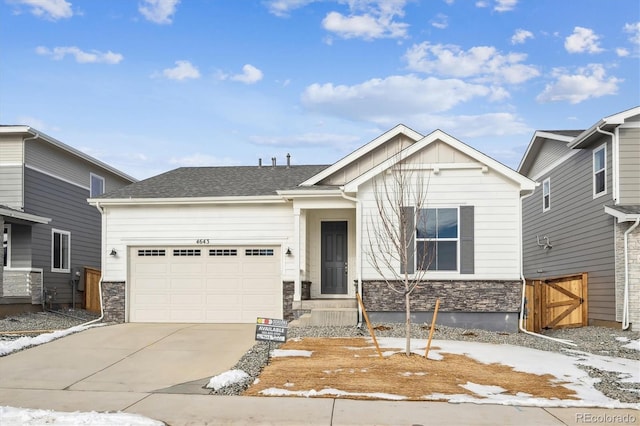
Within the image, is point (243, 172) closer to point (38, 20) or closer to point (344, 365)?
point (38, 20)

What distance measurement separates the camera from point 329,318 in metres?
14.7

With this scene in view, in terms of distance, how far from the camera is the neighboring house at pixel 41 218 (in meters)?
19.6

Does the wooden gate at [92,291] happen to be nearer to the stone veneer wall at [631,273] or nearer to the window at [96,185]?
the window at [96,185]

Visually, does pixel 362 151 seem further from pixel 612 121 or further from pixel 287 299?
pixel 612 121

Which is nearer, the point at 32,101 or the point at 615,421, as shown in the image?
the point at 615,421

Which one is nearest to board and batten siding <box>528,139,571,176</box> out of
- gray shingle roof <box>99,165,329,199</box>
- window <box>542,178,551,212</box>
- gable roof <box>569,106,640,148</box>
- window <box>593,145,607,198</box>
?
window <box>542,178,551,212</box>

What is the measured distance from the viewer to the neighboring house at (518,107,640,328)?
608 inches

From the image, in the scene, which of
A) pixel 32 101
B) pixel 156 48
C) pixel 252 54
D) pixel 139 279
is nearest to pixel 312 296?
pixel 139 279

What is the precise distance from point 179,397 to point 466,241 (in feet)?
28.6

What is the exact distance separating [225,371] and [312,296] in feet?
23.7

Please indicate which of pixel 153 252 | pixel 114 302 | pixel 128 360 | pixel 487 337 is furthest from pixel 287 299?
pixel 128 360

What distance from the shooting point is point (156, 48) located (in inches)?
668

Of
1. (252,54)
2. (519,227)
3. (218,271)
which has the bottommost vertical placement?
(218,271)

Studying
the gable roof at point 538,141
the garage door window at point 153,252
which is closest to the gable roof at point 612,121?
the gable roof at point 538,141
